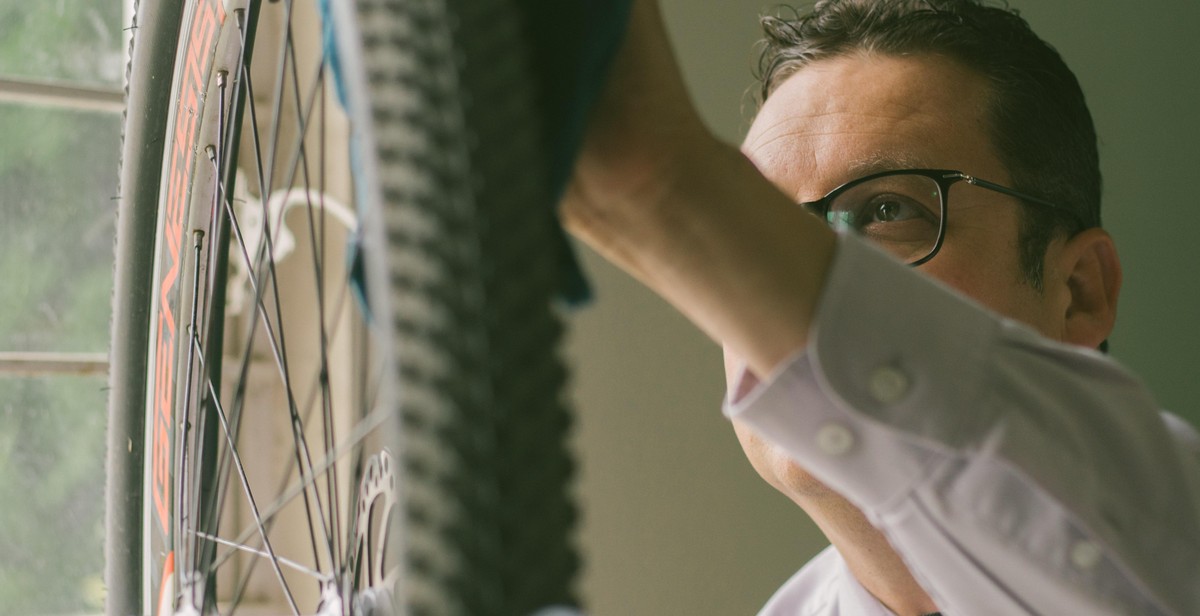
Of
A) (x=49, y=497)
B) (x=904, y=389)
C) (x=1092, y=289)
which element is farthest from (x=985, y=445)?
(x=49, y=497)

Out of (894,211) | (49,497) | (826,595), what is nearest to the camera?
(894,211)

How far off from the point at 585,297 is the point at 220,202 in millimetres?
301

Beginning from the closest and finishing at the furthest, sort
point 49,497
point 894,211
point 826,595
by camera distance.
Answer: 1. point 894,211
2. point 826,595
3. point 49,497

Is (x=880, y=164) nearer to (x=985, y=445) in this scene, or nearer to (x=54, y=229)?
(x=985, y=445)

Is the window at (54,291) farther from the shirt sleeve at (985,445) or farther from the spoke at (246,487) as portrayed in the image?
the shirt sleeve at (985,445)

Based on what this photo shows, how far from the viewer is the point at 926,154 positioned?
708 millimetres

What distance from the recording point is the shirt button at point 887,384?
34 cm

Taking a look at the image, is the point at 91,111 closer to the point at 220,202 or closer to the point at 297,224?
the point at 297,224

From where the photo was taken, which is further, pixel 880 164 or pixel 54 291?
pixel 54 291

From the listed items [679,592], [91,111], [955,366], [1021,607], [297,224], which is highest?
[955,366]

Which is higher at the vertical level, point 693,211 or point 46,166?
point 693,211

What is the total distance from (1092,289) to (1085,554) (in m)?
0.42

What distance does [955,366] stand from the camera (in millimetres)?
348

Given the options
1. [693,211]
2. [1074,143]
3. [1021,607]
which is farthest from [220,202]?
[1074,143]
